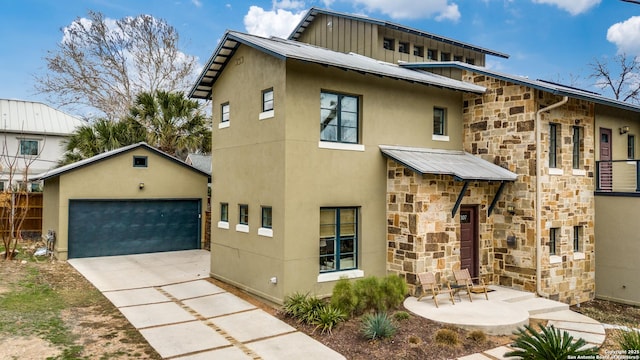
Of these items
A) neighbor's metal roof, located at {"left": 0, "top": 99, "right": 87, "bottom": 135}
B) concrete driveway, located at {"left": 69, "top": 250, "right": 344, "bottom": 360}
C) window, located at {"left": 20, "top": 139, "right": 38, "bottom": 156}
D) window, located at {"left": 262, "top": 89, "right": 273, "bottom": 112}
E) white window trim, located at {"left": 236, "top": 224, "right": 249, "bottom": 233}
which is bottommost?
concrete driveway, located at {"left": 69, "top": 250, "right": 344, "bottom": 360}

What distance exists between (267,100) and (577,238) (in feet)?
33.8

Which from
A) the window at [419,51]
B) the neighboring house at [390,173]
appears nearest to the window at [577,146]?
the neighboring house at [390,173]

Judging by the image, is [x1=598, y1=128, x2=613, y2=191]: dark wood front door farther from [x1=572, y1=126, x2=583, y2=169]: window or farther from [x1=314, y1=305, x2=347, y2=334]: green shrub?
[x1=314, y1=305, x2=347, y2=334]: green shrub

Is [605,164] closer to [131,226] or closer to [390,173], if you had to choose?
[390,173]

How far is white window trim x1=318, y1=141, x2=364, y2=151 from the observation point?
10.2 m

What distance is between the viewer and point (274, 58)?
10.1 m

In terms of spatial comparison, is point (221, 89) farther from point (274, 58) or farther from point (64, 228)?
point (64, 228)

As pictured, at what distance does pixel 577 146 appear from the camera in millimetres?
13211

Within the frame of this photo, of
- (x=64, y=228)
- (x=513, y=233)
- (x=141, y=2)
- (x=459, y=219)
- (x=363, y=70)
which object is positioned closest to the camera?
(x=363, y=70)

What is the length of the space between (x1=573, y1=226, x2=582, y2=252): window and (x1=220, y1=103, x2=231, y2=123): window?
1105cm

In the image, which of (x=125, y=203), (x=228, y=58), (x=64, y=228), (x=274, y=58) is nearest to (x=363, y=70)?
(x=274, y=58)

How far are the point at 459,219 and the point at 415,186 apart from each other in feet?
5.78

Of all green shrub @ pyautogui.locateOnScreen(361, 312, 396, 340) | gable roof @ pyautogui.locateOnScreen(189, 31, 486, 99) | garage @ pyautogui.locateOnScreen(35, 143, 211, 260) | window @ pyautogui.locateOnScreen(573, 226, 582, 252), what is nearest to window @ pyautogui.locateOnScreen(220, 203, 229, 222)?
gable roof @ pyautogui.locateOnScreen(189, 31, 486, 99)

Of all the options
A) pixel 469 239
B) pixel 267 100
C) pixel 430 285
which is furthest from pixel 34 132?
pixel 430 285
